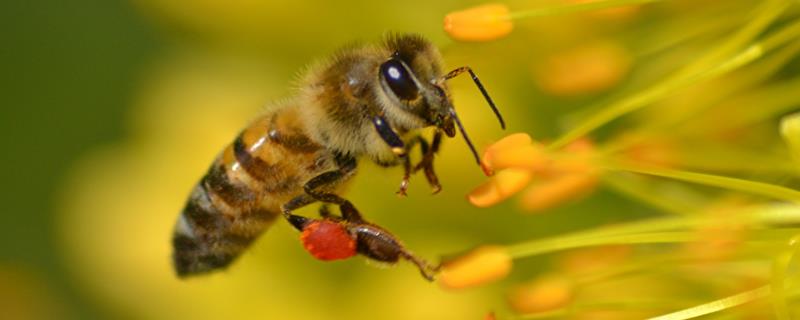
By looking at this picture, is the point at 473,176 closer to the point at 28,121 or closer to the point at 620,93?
the point at 620,93

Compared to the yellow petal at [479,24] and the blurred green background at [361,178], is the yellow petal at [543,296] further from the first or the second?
the yellow petal at [479,24]

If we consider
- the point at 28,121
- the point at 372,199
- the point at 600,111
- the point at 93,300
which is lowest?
the point at 600,111

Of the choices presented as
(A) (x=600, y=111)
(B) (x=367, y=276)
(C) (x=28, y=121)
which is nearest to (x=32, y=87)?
(C) (x=28, y=121)

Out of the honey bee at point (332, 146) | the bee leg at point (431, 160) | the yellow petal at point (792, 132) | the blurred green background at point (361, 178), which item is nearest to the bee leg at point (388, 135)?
the honey bee at point (332, 146)

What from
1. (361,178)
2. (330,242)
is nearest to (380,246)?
(330,242)

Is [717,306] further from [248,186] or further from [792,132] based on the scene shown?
[248,186]

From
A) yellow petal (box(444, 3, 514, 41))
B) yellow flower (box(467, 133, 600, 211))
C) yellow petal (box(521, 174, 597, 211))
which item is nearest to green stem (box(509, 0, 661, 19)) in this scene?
yellow petal (box(444, 3, 514, 41))
